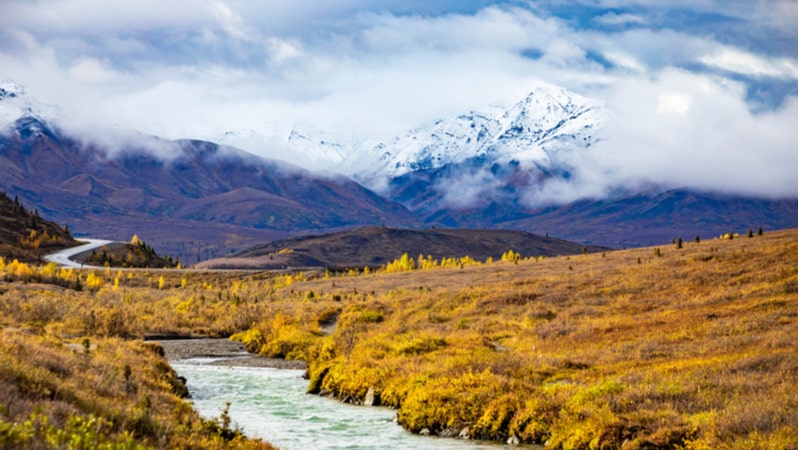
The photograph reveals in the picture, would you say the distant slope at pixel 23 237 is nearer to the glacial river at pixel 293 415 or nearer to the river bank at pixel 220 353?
the river bank at pixel 220 353

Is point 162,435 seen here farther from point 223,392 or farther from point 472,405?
point 223,392

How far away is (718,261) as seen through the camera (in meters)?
61.2

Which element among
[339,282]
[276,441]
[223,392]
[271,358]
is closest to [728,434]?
[276,441]

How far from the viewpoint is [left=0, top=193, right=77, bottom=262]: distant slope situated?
508 ft

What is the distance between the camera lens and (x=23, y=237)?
17425 cm

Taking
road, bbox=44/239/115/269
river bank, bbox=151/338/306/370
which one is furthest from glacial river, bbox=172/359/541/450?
road, bbox=44/239/115/269

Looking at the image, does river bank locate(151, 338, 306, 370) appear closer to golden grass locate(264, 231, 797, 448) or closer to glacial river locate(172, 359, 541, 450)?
golden grass locate(264, 231, 797, 448)

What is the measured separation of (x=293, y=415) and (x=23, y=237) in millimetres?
158832

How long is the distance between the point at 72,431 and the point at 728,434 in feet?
53.5

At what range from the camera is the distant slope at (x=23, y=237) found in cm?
15488

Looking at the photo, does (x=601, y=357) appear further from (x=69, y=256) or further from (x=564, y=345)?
(x=69, y=256)

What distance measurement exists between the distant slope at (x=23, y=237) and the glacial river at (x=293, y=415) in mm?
115167

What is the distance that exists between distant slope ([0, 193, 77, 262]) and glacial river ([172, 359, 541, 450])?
115 meters

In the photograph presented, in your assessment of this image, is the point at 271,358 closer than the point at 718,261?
Yes
